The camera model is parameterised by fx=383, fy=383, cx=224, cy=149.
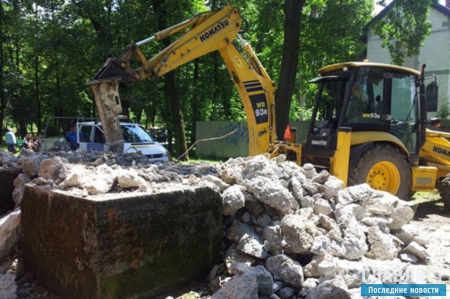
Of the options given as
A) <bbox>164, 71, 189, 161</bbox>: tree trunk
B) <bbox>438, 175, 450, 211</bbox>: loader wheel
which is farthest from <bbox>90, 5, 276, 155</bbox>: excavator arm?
<bbox>164, 71, 189, 161</bbox>: tree trunk

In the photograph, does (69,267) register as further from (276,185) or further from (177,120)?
(177,120)

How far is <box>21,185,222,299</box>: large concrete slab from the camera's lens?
3092mm

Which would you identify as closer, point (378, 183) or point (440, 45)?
point (378, 183)

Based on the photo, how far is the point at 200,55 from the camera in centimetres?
712

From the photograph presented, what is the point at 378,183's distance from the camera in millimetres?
Answer: 6676

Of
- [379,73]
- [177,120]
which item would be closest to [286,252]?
[379,73]

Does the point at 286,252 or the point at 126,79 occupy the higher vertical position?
the point at 126,79

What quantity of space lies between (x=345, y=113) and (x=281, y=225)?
10.9ft

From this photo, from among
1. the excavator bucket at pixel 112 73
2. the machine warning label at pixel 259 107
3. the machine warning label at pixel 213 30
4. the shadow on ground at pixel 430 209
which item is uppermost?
the machine warning label at pixel 213 30

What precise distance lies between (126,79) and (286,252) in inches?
139

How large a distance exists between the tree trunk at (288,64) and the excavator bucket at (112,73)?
6008mm

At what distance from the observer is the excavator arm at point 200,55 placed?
5707 millimetres

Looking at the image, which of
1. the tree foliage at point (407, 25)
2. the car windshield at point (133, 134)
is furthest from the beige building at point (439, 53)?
the car windshield at point (133, 134)

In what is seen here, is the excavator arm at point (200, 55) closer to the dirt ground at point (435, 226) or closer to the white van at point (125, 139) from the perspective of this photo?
the dirt ground at point (435, 226)
